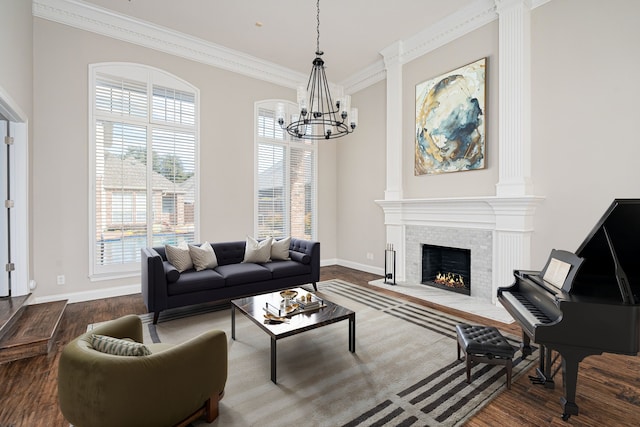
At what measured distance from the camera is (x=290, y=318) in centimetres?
271

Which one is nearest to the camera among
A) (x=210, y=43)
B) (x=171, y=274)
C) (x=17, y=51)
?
(x=17, y=51)

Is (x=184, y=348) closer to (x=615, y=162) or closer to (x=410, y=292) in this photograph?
(x=410, y=292)

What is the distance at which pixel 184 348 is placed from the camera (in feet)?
5.57

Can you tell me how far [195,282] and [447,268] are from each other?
156 inches

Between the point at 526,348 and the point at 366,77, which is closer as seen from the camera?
the point at 526,348

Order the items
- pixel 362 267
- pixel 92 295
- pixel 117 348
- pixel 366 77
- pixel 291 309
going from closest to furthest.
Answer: pixel 117 348 < pixel 291 309 < pixel 92 295 < pixel 366 77 < pixel 362 267

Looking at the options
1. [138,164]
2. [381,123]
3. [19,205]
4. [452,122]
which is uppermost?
[381,123]

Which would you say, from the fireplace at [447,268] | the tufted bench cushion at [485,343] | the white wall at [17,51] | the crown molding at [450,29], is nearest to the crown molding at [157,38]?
the white wall at [17,51]

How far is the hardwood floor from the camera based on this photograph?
6.31 ft

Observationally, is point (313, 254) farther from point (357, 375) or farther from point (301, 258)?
point (357, 375)

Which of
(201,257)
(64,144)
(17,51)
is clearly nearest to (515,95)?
(201,257)

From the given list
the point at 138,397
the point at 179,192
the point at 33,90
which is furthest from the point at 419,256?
the point at 33,90

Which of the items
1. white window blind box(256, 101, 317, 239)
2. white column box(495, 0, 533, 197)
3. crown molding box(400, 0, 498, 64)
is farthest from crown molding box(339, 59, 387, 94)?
white column box(495, 0, 533, 197)

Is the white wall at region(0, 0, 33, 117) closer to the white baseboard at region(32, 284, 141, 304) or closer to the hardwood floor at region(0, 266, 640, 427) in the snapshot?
the white baseboard at region(32, 284, 141, 304)
